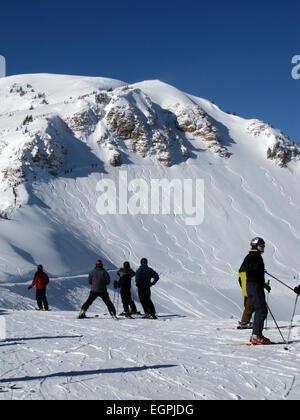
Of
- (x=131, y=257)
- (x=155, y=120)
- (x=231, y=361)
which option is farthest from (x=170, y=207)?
(x=231, y=361)

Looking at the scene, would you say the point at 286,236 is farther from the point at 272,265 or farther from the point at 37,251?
the point at 37,251

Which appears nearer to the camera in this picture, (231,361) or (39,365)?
(39,365)

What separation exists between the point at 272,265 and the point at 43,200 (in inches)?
692

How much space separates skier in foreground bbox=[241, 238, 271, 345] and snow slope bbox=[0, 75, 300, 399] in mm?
477

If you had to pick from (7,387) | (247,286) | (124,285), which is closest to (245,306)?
(247,286)

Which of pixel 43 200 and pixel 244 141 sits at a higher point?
pixel 244 141

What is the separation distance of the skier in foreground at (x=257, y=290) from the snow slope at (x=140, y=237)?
0.48m

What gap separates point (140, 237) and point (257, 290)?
Result: 75.6 ft

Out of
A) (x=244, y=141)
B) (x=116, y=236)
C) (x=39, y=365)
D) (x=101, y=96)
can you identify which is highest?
(x=101, y=96)

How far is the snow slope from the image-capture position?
4.80m

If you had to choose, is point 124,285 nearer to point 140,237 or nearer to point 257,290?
point 257,290

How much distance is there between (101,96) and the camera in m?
43.1

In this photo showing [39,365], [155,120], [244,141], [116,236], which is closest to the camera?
[39,365]
